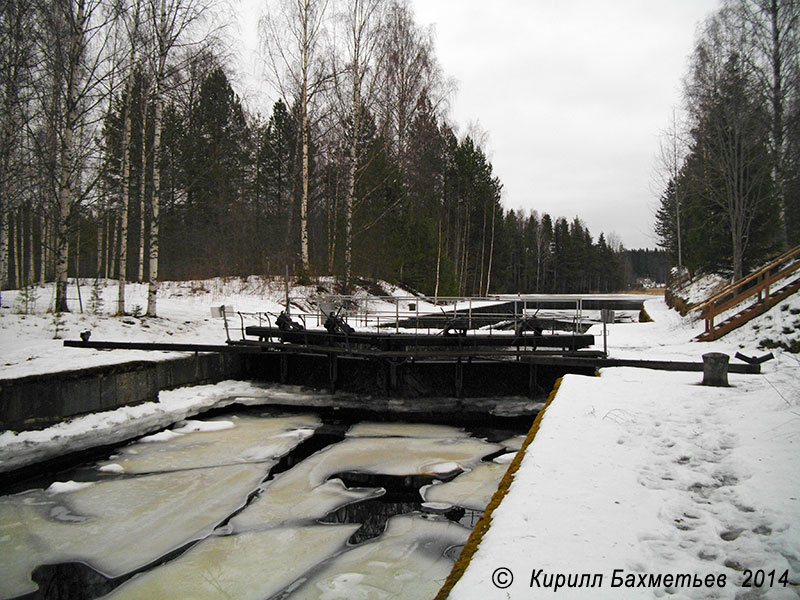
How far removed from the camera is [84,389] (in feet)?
29.8

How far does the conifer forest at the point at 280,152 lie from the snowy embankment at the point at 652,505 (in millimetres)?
13247

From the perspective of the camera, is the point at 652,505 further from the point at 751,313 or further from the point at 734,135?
the point at 734,135

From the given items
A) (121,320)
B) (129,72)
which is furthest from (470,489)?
(129,72)

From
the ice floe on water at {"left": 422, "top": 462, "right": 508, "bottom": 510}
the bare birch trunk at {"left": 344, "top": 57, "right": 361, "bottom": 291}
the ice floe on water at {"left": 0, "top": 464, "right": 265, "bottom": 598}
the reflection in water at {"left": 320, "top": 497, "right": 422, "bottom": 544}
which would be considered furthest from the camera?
the bare birch trunk at {"left": 344, "top": 57, "right": 361, "bottom": 291}

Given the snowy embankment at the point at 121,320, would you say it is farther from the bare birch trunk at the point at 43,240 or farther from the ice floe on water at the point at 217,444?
the ice floe on water at the point at 217,444

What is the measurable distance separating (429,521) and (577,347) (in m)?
8.29

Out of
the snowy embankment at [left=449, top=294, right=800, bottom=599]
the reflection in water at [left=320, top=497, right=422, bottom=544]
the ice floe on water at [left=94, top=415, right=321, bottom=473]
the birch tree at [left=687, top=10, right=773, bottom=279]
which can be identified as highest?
the birch tree at [left=687, top=10, right=773, bottom=279]

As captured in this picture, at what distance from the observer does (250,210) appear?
106 feet

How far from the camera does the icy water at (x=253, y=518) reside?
14.1 ft

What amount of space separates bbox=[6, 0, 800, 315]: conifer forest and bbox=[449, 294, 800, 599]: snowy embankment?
13247mm

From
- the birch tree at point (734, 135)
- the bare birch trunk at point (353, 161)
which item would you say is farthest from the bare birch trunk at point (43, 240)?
the birch tree at point (734, 135)

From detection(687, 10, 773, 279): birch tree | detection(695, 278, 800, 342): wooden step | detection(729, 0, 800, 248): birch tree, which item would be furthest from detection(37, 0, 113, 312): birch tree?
detection(729, 0, 800, 248): birch tree

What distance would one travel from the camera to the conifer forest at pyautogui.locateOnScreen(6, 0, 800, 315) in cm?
1347

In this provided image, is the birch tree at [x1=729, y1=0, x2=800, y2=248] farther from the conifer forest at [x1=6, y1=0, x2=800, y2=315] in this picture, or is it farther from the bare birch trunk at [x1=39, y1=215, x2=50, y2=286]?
the bare birch trunk at [x1=39, y1=215, x2=50, y2=286]
